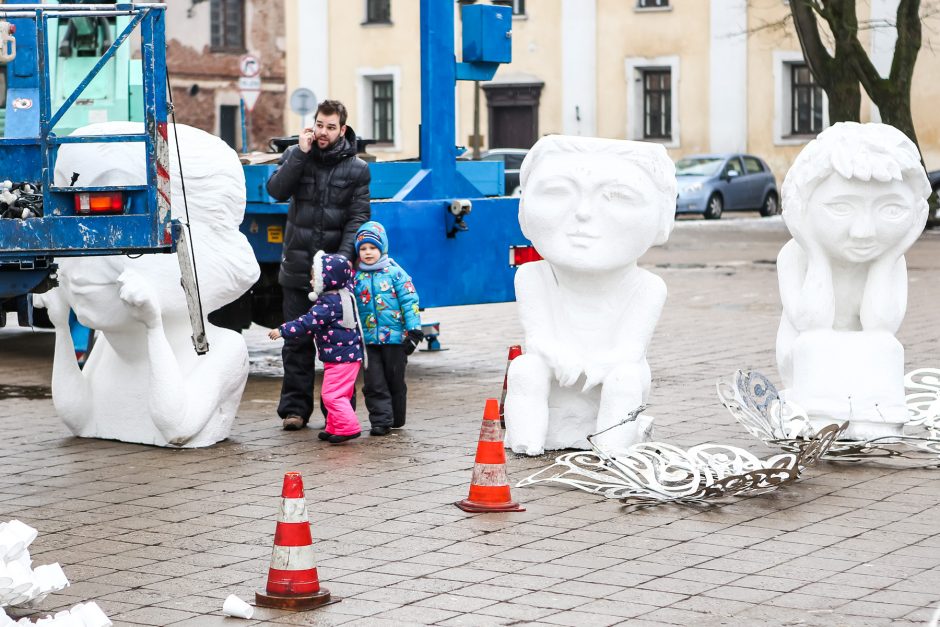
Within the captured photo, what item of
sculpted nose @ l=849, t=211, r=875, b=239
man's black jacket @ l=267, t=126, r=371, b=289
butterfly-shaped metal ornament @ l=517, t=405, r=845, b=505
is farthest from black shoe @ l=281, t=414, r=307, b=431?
sculpted nose @ l=849, t=211, r=875, b=239

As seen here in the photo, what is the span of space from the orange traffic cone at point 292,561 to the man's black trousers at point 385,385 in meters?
3.47

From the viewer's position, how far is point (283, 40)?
4694 cm

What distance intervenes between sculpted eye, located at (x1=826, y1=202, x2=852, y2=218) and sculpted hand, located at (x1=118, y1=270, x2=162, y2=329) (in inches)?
135

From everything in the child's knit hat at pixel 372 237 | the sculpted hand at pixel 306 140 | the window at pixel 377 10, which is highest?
the window at pixel 377 10

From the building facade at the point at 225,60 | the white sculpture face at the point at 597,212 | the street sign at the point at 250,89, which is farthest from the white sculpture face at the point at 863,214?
the building facade at the point at 225,60

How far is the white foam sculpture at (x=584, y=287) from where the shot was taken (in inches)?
336

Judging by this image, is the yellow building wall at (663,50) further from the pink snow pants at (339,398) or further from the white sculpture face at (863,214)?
the pink snow pants at (339,398)

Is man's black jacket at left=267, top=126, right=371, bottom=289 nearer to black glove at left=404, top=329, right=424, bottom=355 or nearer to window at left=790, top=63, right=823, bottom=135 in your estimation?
black glove at left=404, top=329, right=424, bottom=355

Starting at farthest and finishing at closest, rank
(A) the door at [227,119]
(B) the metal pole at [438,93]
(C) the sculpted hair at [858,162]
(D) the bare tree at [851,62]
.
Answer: (A) the door at [227,119] < (D) the bare tree at [851,62] < (B) the metal pole at [438,93] < (C) the sculpted hair at [858,162]

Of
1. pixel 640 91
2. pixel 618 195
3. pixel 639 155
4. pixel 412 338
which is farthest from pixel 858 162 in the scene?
pixel 640 91

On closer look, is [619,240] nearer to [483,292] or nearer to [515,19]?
[483,292]

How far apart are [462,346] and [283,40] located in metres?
34.3

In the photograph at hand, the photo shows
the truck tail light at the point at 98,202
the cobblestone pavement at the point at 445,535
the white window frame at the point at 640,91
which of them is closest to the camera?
the cobblestone pavement at the point at 445,535

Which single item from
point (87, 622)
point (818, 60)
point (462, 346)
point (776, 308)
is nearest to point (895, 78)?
point (818, 60)
